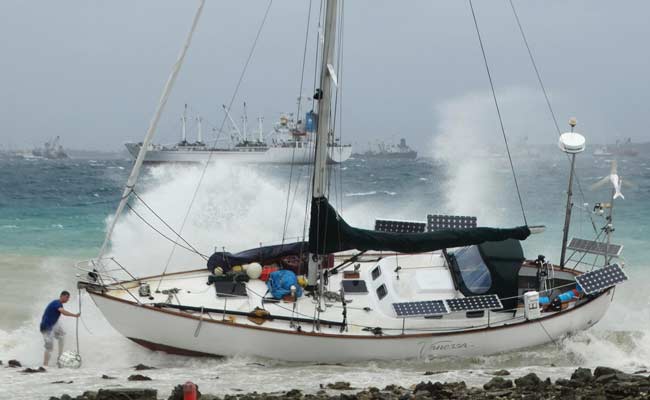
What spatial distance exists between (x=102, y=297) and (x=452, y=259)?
742cm

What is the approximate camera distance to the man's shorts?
496 inches

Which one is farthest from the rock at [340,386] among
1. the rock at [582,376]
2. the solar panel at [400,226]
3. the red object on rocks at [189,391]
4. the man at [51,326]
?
the solar panel at [400,226]

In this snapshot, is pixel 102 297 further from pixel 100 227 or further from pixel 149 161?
pixel 149 161

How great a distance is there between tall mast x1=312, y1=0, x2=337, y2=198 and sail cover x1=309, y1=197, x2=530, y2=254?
44 cm

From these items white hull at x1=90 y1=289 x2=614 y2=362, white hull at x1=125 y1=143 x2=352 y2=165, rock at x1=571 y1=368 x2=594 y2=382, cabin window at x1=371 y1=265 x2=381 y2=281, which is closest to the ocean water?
white hull at x1=90 y1=289 x2=614 y2=362

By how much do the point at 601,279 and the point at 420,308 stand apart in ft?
12.9

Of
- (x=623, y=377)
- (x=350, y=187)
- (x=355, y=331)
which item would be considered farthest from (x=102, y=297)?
(x=350, y=187)

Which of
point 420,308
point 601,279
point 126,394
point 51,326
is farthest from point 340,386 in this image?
point 601,279

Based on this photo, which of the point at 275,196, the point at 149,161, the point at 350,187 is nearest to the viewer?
the point at 275,196

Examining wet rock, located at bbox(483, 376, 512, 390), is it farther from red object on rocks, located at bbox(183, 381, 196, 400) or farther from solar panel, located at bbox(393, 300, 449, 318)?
red object on rocks, located at bbox(183, 381, 196, 400)

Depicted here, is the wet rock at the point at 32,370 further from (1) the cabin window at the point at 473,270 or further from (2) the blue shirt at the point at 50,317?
(1) the cabin window at the point at 473,270

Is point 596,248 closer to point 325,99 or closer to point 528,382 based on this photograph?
point 528,382

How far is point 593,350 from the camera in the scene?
1369cm

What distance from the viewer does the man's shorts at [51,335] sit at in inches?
496
